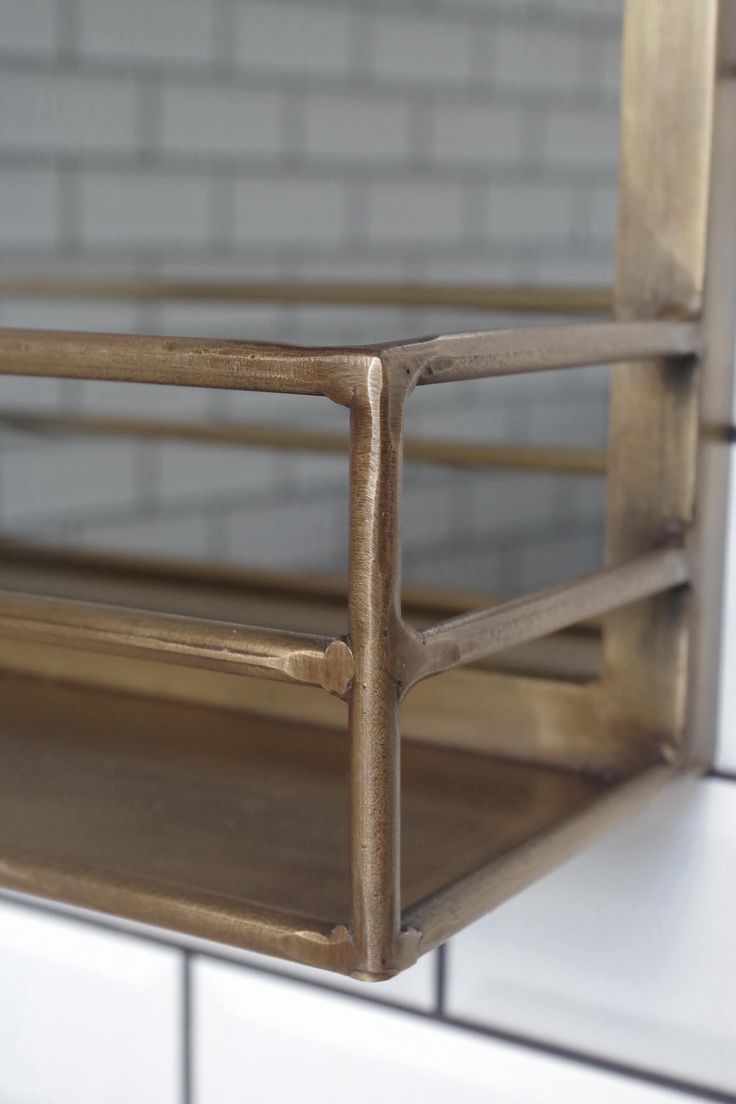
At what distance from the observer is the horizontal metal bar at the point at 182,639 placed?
42cm

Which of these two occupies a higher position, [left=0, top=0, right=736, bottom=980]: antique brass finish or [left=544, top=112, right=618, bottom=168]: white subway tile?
[left=544, top=112, right=618, bottom=168]: white subway tile

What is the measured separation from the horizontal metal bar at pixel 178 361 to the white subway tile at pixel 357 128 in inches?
44.3

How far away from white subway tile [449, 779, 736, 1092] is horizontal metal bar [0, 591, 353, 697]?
212 millimetres

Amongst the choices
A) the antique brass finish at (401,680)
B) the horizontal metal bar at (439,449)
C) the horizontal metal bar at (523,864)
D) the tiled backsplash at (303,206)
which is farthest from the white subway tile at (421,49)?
the horizontal metal bar at (523,864)

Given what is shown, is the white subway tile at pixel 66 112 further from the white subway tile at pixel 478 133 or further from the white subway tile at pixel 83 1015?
the white subway tile at pixel 83 1015

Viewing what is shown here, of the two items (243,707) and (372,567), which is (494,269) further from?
(372,567)

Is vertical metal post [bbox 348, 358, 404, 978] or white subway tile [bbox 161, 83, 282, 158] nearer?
vertical metal post [bbox 348, 358, 404, 978]

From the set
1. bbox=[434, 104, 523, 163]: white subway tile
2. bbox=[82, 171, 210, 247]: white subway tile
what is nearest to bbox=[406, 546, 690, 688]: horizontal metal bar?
bbox=[82, 171, 210, 247]: white subway tile

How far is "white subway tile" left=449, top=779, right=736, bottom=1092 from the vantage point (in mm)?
617

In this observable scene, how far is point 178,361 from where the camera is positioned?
440mm

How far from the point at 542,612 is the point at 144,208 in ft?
3.42

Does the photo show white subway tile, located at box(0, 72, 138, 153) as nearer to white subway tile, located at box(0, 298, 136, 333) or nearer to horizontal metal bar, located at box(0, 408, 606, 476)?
white subway tile, located at box(0, 298, 136, 333)

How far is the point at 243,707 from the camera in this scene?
0.70 metres

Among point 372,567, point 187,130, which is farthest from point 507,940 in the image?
point 187,130
